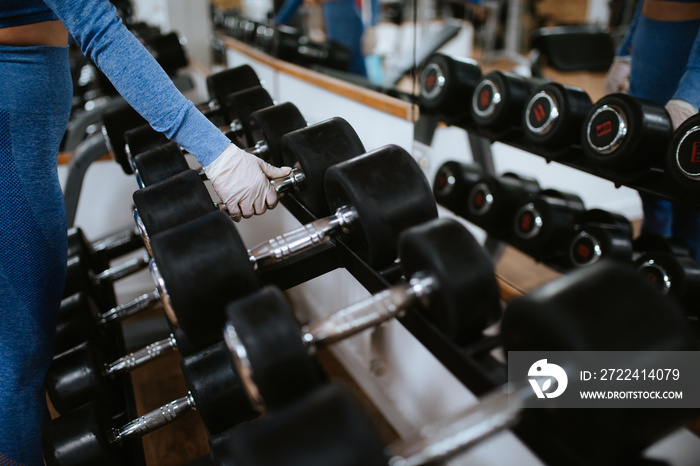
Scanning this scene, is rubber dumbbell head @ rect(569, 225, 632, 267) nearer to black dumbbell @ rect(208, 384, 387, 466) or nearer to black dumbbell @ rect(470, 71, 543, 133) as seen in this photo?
black dumbbell @ rect(470, 71, 543, 133)

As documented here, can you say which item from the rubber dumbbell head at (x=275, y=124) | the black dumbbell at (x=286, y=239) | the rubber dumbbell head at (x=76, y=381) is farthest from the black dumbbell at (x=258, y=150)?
the rubber dumbbell head at (x=76, y=381)

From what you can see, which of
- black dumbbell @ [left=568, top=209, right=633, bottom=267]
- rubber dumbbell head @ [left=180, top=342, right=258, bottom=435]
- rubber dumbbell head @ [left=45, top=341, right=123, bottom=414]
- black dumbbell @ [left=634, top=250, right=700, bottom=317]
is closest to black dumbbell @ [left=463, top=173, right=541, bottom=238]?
black dumbbell @ [left=568, top=209, right=633, bottom=267]

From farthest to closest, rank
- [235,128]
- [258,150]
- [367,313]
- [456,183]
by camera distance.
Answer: [456,183]
[235,128]
[258,150]
[367,313]

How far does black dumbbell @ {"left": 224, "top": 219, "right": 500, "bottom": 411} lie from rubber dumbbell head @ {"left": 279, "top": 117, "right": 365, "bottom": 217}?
0.23 metres

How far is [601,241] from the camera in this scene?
123 centimetres

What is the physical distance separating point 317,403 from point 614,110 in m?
0.86

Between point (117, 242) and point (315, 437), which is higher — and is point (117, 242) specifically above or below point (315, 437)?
below

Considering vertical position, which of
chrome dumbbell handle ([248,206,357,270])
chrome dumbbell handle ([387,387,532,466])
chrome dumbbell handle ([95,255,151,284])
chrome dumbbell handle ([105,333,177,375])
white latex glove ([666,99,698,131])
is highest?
white latex glove ([666,99,698,131])

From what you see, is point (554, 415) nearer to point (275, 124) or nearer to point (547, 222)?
point (275, 124)

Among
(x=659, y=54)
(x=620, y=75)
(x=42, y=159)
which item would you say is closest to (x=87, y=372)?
(x=42, y=159)

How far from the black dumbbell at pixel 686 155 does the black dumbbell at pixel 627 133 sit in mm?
42

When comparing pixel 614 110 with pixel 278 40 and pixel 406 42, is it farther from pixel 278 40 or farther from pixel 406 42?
pixel 406 42

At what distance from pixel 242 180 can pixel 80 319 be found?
467 millimetres

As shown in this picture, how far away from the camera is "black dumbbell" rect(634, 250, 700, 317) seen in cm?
102
